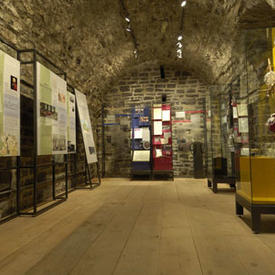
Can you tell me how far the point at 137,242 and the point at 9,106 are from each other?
1963 millimetres

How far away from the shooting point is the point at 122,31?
541cm

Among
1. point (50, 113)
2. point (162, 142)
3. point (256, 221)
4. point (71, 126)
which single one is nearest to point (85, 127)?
point (71, 126)

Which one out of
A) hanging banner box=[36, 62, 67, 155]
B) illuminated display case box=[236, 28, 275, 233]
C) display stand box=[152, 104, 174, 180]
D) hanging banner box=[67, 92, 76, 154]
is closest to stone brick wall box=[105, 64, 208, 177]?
display stand box=[152, 104, 174, 180]

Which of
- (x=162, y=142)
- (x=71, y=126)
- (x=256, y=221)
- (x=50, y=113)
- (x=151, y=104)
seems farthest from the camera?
(x=151, y=104)

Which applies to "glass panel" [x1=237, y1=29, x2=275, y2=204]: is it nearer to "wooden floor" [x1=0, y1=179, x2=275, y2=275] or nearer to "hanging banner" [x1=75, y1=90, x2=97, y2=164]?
"wooden floor" [x1=0, y1=179, x2=275, y2=275]

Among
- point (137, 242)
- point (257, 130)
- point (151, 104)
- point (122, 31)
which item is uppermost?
point (122, 31)

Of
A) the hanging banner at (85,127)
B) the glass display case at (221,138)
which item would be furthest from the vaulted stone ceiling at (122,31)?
the glass display case at (221,138)

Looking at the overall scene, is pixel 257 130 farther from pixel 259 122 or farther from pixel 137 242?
pixel 137 242

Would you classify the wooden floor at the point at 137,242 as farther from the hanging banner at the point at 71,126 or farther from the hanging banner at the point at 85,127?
the hanging banner at the point at 85,127

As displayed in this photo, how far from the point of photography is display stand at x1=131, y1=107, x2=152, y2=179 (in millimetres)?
6289

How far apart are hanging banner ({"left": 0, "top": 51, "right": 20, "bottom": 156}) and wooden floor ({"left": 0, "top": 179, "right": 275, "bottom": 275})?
2.89 feet

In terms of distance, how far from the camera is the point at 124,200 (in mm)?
3748

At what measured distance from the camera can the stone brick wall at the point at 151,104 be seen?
696 centimetres

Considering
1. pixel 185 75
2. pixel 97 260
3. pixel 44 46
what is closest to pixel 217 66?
pixel 185 75
